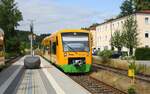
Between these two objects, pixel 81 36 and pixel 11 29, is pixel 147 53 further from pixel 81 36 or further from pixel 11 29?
pixel 11 29

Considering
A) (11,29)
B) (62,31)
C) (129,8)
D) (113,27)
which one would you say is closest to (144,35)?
(113,27)

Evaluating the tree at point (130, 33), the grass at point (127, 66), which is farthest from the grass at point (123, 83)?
the tree at point (130, 33)

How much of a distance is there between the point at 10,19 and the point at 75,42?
2974 inches

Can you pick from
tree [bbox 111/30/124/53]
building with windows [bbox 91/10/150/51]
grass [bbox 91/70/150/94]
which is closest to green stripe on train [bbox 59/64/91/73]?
grass [bbox 91/70/150/94]

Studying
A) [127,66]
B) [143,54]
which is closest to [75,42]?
[127,66]

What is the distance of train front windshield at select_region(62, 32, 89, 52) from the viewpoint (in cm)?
3003

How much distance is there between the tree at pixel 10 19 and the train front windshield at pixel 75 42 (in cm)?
6727

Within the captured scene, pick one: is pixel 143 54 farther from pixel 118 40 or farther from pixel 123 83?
pixel 123 83

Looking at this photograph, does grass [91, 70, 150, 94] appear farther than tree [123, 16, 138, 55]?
No

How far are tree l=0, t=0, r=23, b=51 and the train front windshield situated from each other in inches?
2648

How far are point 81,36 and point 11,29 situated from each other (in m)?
75.2

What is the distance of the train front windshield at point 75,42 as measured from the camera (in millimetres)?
30031

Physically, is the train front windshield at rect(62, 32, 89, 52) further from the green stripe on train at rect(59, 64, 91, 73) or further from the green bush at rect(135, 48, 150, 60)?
the green bush at rect(135, 48, 150, 60)

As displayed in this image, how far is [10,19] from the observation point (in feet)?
341
